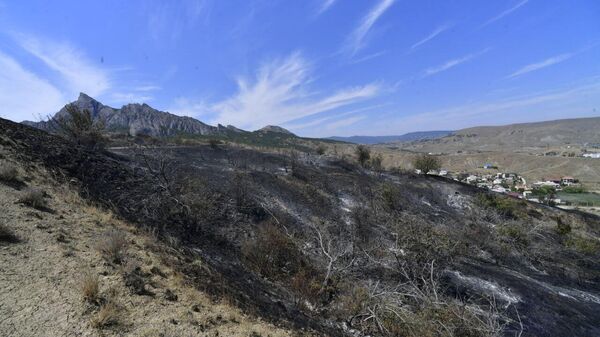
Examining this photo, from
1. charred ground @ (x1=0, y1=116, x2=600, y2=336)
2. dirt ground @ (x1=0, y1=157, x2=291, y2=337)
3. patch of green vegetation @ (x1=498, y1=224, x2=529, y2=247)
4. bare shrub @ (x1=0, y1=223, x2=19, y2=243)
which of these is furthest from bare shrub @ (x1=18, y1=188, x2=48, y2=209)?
patch of green vegetation @ (x1=498, y1=224, x2=529, y2=247)

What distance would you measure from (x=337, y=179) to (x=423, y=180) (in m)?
11.1

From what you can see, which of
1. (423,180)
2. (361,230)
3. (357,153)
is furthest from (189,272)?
(357,153)

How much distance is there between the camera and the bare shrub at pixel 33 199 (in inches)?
320

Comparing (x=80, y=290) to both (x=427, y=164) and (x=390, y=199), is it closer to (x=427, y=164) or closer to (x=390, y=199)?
(x=390, y=199)

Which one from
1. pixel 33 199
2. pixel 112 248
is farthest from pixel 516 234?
pixel 33 199

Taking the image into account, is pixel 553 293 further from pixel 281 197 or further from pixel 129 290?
pixel 129 290

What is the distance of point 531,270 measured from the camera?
675 inches

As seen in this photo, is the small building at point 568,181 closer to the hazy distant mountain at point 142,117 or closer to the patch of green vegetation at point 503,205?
the patch of green vegetation at point 503,205

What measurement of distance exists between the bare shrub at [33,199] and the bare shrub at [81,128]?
14.5m

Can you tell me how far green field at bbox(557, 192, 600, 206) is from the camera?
197 ft

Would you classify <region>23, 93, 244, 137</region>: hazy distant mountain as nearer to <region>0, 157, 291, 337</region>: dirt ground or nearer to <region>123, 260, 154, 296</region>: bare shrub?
<region>0, 157, 291, 337</region>: dirt ground

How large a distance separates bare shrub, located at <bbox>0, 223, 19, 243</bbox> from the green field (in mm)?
76999

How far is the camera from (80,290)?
18.0 feet

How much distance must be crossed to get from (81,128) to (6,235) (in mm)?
19971
